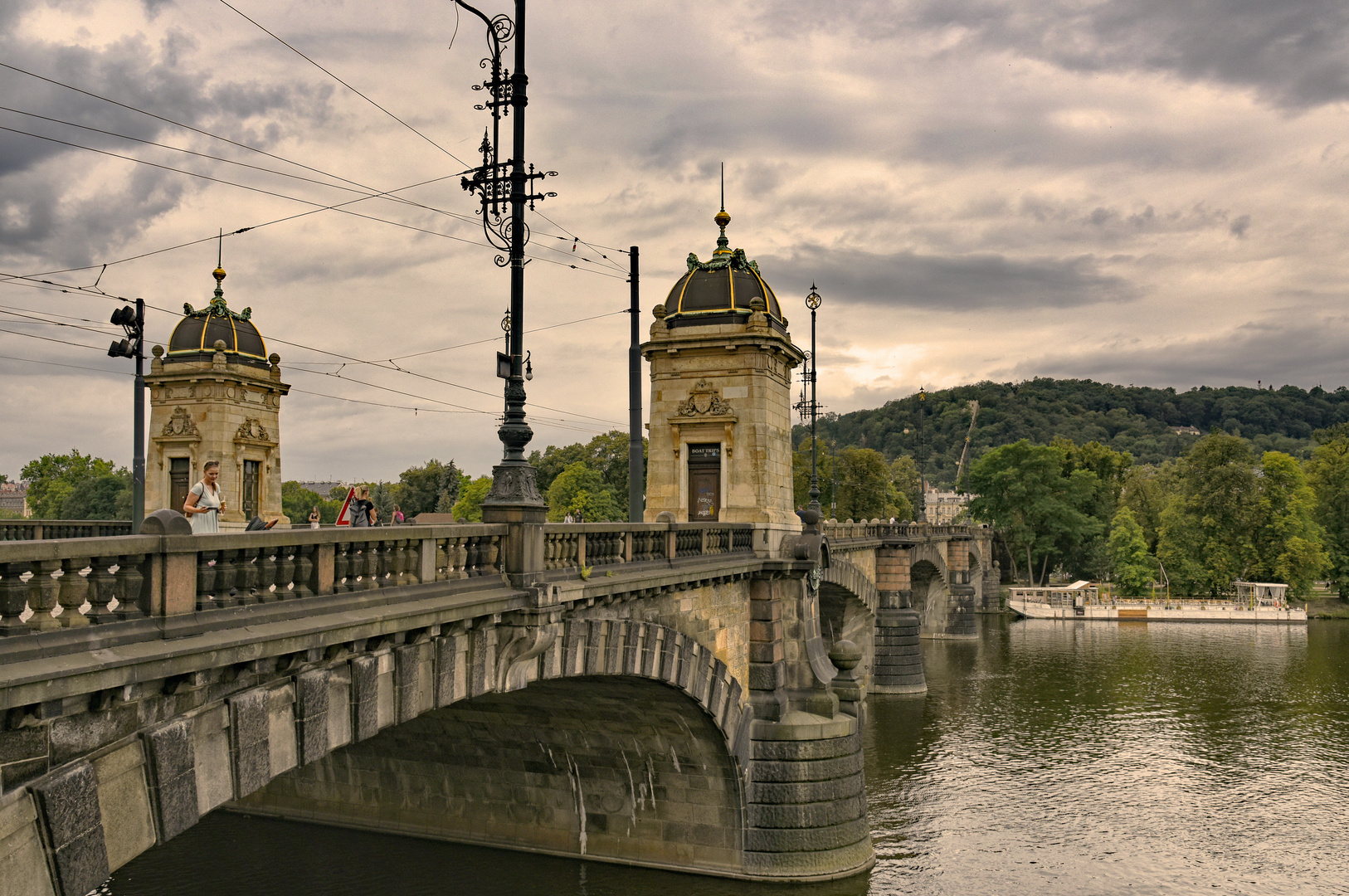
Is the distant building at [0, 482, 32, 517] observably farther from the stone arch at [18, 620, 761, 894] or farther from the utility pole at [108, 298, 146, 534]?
the stone arch at [18, 620, 761, 894]

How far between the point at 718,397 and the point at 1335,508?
71135 mm

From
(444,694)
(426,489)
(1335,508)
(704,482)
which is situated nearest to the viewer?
(444,694)

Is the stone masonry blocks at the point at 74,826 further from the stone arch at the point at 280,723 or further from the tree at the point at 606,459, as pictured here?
the tree at the point at 606,459

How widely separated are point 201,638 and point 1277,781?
29149 mm

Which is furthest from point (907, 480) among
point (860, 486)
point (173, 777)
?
point (173, 777)

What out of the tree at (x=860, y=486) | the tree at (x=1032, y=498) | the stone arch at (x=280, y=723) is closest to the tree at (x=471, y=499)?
the tree at (x=860, y=486)

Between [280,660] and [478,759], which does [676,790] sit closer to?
[478,759]

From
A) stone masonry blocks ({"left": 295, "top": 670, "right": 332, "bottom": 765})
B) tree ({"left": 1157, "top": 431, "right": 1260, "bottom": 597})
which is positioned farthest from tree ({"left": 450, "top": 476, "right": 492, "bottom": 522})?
stone masonry blocks ({"left": 295, "top": 670, "right": 332, "bottom": 765})

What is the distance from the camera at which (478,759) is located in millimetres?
20766

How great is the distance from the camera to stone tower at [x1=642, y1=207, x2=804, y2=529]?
2173cm

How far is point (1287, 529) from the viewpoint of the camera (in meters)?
70.1

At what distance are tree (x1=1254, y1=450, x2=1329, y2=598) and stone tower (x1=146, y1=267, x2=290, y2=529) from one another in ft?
225

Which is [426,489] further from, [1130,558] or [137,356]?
[137,356]

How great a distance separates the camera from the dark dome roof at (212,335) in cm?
2452
